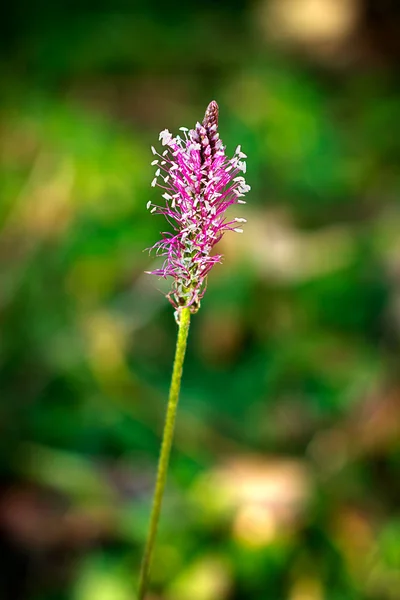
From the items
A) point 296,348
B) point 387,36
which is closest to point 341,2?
point 387,36

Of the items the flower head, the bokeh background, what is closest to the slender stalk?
the flower head

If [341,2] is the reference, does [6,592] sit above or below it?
below

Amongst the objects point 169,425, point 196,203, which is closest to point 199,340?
point 169,425

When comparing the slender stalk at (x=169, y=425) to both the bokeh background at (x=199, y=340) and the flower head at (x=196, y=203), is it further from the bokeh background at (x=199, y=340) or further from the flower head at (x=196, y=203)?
the bokeh background at (x=199, y=340)

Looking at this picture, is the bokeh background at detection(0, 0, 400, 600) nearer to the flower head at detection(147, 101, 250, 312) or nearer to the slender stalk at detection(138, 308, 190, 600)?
the slender stalk at detection(138, 308, 190, 600)

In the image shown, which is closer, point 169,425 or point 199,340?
point 169,425

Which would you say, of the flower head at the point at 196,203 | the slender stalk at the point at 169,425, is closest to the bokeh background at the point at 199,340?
the slender stalk at the point at 169,425

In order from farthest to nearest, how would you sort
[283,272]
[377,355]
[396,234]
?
[396,234], [283,272], [377,355]

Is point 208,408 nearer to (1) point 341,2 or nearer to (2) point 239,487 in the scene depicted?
(2) point 239,487

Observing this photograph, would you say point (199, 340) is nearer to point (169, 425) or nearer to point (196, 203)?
point (169, 425)
